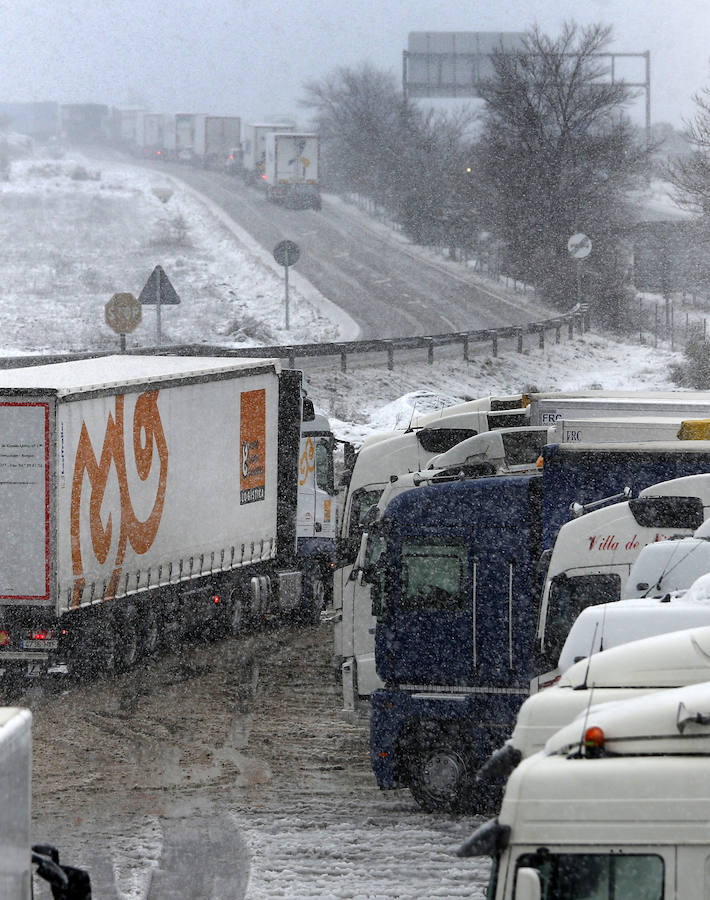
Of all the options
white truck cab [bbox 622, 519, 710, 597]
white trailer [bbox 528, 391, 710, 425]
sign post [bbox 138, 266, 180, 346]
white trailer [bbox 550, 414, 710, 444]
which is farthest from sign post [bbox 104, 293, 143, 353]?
white truck cab [bbox 622, 519, 710, 597]

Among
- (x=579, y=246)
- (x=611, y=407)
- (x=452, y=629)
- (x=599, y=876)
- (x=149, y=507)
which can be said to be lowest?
(x=452, y=629)

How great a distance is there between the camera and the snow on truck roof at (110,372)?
1497cm

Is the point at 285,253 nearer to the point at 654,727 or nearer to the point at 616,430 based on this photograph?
the point at 616,430

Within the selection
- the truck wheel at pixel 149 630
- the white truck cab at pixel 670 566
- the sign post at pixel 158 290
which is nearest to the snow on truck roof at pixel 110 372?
the truck wheel at pixel 149 630

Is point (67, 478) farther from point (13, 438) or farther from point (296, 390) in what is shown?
point (296, 390)

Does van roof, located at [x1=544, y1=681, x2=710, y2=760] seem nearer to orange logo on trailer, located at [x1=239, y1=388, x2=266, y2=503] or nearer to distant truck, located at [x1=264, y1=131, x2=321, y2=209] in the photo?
orange logo on trailer, located at [x1=239, y1=388, x2=266, y2=503]

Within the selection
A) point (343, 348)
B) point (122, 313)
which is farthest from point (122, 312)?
point (343, 348)

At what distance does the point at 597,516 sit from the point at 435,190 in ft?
211

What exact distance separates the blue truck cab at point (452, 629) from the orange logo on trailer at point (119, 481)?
14.9 ft

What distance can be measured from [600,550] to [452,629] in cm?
147

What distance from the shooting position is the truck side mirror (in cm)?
453

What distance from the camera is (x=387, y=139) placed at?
287 ft

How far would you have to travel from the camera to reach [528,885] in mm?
4527

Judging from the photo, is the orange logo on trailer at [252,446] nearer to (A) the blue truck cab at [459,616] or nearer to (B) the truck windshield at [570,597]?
(A) the blue truck cab at [459,616]
